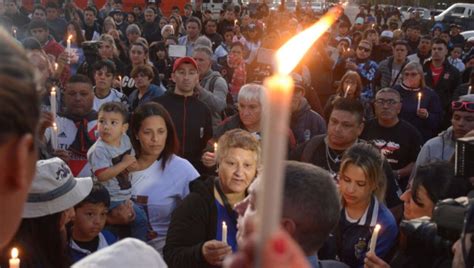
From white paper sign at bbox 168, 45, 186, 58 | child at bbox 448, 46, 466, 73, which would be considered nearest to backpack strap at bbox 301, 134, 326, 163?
white paper sign at bbox 168, 45, 186, 58

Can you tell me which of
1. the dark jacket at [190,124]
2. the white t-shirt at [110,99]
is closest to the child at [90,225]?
the dark jacket at [190,124]

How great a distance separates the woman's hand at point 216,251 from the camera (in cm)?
285

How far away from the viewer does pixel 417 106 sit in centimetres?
662

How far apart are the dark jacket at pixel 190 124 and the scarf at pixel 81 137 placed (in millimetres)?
772

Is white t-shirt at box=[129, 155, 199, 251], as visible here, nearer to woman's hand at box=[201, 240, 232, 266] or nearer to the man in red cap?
woman's hand at box=[201, 240, 232, 266]

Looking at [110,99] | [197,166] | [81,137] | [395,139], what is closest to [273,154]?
[81,137]

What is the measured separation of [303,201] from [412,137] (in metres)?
3.79

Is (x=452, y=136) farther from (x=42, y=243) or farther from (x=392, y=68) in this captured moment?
(x=392, y=68)

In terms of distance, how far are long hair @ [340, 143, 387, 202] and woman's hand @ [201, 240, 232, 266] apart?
104cm

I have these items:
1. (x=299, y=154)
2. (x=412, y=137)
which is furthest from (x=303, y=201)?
(x=412, y=137)

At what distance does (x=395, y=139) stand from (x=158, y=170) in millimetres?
2332

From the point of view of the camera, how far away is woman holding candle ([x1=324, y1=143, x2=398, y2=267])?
3.29 metres

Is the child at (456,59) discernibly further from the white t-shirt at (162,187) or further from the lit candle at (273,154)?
the lit candle at (273,154)

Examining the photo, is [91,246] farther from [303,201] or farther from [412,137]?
[412,137]
